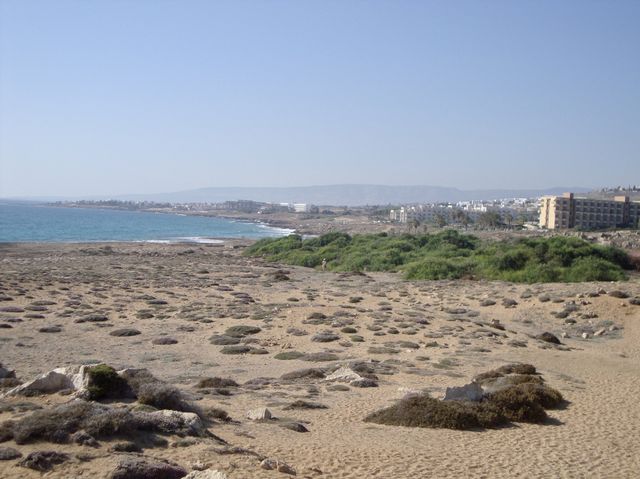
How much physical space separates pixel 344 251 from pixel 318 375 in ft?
176

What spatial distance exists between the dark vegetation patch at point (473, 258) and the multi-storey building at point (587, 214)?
53.4 metres

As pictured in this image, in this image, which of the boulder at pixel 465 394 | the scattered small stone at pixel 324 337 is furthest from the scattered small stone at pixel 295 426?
the scattered small stone at pixel 324 337

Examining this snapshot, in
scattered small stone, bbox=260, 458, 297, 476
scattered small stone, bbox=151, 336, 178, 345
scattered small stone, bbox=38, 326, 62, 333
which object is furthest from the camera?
scattered small stone, bbox=38, 326, 62, 333

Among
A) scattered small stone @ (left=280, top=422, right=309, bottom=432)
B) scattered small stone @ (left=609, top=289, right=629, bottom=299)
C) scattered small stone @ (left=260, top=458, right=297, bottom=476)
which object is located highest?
scattered small stone @ (left=260, top=458, right=297, bottom=476)

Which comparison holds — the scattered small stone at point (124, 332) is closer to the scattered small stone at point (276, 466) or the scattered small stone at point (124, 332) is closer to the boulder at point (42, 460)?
the boulder at point (42, 460)

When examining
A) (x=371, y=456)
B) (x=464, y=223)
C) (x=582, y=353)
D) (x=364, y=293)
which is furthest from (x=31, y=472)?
(x=464, y=223)

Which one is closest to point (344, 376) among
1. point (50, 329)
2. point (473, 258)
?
point (50, 329)

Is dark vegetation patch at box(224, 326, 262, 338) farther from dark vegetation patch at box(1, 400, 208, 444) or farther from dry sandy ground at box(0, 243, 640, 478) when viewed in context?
dark vegetation patch at box(1, 400, 208, 444)

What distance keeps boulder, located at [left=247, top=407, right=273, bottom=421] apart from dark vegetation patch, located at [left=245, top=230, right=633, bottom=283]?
36136 millimetres

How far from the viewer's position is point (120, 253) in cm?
7694

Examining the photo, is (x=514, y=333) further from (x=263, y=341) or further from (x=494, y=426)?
(x=494, y=426)

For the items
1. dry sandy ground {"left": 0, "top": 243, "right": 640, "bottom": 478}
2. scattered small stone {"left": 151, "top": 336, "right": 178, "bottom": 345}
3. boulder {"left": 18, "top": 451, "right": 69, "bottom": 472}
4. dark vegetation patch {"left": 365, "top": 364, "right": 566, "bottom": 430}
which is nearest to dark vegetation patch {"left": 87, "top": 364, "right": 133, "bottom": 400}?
dry sandy ground {"left": 0, "top": 243, "right": 640, "bottom": 478}

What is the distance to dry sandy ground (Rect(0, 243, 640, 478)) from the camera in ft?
36.3

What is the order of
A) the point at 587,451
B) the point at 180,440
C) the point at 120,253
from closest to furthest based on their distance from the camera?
1. the point at 180,440
2. the point at 587,451
3. the point at 120,253
